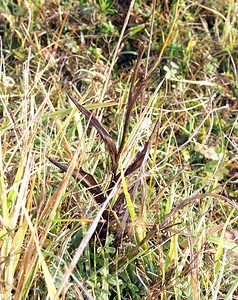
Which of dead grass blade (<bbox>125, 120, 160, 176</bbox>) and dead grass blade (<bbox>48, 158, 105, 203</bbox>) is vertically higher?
dead grass blade (<bbox>125, 120, 160, 176</bbox>)

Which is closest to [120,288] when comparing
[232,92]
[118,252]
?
[118,252]

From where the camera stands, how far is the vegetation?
4.33 ft

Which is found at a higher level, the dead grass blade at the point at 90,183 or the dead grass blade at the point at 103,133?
the dead grass blade at the point at 103,133

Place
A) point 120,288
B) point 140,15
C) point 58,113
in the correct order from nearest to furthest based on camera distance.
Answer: point 120,288, point 58,113, point 140,15

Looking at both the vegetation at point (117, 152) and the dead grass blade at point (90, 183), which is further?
the dead grass blade at point (90, 183)

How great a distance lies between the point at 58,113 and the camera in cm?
157

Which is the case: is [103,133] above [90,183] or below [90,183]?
above

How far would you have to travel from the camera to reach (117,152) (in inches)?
56.6

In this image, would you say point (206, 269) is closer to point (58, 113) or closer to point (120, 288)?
point (120, 288)

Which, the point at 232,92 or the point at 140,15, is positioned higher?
the point at 140,15

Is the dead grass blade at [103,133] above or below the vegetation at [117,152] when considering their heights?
above

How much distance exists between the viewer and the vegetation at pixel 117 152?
1320 millimetres

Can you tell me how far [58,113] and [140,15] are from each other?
96cm

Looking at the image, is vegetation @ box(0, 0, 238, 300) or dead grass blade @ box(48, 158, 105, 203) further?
dead grass blade @ box(48, 158, 105, 203)
